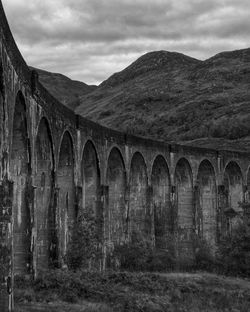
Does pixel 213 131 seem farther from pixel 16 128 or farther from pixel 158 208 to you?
pixel 16 128

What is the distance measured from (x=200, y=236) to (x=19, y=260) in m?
18.0

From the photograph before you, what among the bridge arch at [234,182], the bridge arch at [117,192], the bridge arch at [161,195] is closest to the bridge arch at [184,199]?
the bridge arch at [161,195]

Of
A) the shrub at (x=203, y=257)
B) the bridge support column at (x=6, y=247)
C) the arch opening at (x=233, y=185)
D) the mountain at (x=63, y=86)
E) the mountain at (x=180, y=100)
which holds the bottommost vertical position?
the shrub at (x=203, y=257)

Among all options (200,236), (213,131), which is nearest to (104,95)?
(213,131)

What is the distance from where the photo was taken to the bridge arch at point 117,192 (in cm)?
2472

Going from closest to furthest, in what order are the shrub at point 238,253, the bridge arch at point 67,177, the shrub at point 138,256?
the bridge arch at point 67,177
the shrub at point 238,253
the shrub at point 138,256

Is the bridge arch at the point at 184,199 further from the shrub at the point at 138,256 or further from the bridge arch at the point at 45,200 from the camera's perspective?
the bridge arch at the point at 45,200

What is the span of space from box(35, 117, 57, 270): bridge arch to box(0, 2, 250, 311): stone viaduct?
32mm

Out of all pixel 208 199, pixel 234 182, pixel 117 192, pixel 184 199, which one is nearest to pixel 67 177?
pixel 117 192

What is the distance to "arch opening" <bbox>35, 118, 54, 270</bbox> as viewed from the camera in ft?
56.6

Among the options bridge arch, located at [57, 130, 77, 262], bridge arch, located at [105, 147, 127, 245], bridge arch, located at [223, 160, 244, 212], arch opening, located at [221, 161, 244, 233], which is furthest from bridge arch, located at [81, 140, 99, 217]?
bridge arch, located at [223, 160, 244, 212]

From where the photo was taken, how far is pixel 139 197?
27.3 meters

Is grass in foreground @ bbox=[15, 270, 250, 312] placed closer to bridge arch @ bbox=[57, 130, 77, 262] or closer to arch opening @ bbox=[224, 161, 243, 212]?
bridge arch @ bbox=[57, 130, 77, 262]

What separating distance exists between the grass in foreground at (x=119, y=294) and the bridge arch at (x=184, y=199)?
12211 mm
